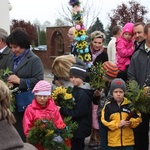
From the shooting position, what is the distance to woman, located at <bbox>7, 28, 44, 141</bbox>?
4.28 metres

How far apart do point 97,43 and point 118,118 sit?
1.90m

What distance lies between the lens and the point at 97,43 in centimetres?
577

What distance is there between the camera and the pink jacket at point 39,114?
384 centimetres

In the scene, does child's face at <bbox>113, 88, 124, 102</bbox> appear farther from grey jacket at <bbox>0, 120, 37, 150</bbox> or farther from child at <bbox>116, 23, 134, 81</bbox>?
grey jacket at <bbox>0, 120, 37, 150</bbox>

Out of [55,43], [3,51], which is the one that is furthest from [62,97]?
[55,43]

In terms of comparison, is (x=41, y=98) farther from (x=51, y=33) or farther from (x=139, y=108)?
(x=51, y=33)

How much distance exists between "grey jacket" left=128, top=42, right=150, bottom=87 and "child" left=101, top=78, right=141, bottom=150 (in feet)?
1.11

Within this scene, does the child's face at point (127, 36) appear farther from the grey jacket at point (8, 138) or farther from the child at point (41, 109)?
the grey jacket at point (8, 138)

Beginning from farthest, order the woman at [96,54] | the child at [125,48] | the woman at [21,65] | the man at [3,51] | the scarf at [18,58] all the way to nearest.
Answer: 1. the woman at [96,54]
2. the child at [125,48]
3. the man at [3,51]
4. the scarf at [18,58]
5. the woman at [21,65]

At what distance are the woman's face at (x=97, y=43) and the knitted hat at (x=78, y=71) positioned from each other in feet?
4.33

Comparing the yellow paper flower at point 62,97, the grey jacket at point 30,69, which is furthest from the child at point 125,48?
the grey jacket at point 30,69

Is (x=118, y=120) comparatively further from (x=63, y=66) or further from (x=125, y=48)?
(x=125, y=48)

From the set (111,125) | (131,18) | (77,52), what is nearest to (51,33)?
(131,18)

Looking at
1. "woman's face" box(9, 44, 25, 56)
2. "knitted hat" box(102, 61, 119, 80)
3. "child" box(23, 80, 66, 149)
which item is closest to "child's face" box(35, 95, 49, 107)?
"child" box(23, 80, 66, 149)
